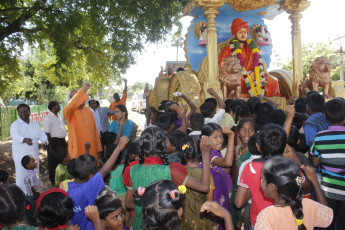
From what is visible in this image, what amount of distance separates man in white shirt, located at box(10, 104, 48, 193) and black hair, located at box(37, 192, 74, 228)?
9.63ft

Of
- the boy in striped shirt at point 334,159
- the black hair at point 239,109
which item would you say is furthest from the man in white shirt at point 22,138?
the boy in striped shirt at point 334,159

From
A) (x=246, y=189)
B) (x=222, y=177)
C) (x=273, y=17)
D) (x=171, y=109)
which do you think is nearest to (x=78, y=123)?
(x=171, y=109)

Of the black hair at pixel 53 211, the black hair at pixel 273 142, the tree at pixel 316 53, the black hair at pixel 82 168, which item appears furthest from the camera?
the tree at pixel 316 53

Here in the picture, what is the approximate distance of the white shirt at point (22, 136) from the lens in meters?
4.58

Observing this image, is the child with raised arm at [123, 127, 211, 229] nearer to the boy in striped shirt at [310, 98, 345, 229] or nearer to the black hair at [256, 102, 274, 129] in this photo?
the boy in striped shirt at [310, 98, 345, 229]

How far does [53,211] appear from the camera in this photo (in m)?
1.84

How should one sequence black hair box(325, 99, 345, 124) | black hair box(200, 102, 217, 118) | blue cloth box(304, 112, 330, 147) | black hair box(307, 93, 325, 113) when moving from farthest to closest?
black hair box(200, 102, 217, 118), black hair box(307, 93, 325, 113), blue cloth box(304, 112, 330, 147), black hair box(325, 99, 345, 124)

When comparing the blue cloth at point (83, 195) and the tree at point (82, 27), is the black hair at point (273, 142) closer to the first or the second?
the blue cloth at point (83, 195)

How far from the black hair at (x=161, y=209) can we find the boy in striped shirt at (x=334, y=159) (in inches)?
64.9

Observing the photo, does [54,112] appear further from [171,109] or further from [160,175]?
[160,175]

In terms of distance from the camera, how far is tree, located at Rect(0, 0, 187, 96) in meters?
6.75

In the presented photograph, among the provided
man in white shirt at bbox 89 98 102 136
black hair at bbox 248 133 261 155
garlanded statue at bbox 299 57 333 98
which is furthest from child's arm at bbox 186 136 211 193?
garlanded statue at bbox 299 57 333 98

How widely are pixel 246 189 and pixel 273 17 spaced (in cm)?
854

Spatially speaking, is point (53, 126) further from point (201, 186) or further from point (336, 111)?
point (336, 111)
